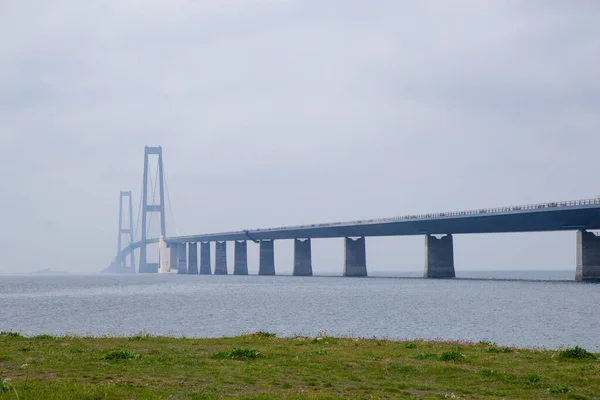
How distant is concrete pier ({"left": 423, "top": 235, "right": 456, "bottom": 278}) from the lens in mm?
156875

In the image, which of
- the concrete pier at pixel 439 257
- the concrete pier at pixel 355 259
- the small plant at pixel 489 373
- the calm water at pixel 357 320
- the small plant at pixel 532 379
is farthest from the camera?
the concrete pier at pixel 355 259

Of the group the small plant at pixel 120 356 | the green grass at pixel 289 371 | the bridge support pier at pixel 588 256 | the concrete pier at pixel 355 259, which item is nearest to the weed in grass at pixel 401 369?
the green grass at pixel 289 371

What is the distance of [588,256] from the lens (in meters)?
123

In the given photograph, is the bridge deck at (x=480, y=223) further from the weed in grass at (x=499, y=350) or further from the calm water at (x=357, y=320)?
the weed in grass at (x=499, y=350)

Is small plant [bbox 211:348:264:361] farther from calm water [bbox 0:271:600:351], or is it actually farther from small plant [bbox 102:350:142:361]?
calm water [bbox 0:271:600:351]

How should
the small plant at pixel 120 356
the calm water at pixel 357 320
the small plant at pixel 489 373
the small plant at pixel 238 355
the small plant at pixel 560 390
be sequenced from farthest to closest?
the calm water at pixel 357 320 → the small plant at pixel 238 355 → the small plant at pixel 120 356 → the small plant at pixel 489 373 → the small plant at pixel 560 390

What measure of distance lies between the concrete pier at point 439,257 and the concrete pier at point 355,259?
26.1 metres

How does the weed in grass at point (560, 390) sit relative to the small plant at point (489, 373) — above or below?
above

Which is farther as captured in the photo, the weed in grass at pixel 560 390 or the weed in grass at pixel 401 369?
the weed in grass at pixel 401 369

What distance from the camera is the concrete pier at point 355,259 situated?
18425 centimetres

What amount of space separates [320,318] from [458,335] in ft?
52.8

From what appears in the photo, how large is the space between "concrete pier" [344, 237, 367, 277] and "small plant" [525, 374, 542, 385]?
16379 cm

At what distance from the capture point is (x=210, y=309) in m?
70.4

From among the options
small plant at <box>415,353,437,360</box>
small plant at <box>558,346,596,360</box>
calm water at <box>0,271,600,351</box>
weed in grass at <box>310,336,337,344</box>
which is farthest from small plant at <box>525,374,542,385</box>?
calm water at <box>0,271,600,351</box>
